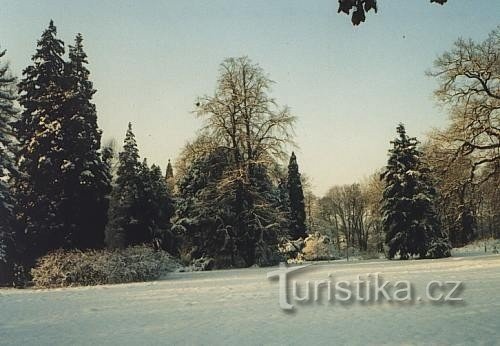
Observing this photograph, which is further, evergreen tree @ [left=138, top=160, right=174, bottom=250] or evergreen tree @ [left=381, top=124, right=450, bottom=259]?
evergreen tree @ [left=138, top=160, right=174, bottom=250]

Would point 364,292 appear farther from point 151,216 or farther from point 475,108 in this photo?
point 151,216

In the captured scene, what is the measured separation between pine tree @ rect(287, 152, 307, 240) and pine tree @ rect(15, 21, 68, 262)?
135 feet

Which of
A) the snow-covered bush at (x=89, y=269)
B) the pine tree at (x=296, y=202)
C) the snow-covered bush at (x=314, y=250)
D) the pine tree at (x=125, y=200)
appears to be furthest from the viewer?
the pine tree at (x=296, y=202)

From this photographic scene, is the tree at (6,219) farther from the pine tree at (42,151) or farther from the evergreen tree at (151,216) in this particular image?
the evergreen tree at (151,216)

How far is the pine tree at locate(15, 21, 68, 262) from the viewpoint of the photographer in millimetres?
23125

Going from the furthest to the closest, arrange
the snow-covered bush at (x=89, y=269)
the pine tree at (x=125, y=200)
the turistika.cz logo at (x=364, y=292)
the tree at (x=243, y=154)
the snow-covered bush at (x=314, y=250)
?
the snow-covered bush at (x=314, y=250)
the pine tree at (x=125, y=200)
the tree at (x=243, y=154)
the snow-covered bush at (x=89, y=269)
the turistika.cz logo at (x=364, y=292)

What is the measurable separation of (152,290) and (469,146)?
677 inches

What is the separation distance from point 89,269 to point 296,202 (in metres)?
46.5

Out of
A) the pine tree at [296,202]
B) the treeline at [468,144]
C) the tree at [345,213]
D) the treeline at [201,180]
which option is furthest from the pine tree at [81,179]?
the tree at [345,213]

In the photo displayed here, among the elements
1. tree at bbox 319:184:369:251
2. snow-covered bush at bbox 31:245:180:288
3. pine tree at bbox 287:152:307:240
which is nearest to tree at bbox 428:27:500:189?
snow-covered bush at bbox 31:245:180:288

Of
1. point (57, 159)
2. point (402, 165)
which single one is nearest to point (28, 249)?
point (57, 159)

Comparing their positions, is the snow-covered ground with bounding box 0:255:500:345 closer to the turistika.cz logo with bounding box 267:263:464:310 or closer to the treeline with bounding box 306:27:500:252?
the turistika.cz logo with bounding box 267:263:464:310

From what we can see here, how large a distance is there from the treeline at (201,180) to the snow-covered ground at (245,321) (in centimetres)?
1024

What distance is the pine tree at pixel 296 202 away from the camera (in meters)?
62.8
